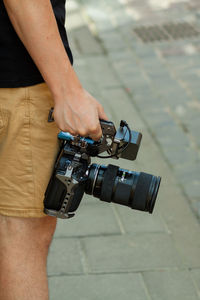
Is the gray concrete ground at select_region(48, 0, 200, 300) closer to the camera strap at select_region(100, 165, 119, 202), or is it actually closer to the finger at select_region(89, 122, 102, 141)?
the camera strap at select_region(100, 165, 119, 202)

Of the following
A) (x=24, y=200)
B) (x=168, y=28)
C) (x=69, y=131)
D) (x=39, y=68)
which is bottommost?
(x=168, y=28)

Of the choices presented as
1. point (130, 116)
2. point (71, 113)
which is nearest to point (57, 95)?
point (71, 113)

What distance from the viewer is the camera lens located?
1.76 meters

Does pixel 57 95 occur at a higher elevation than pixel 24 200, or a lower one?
higher

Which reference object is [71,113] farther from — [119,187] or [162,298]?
[162,298]

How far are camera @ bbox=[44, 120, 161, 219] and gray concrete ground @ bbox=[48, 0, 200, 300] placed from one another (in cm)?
87

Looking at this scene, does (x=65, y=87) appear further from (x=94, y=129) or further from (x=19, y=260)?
(x=19, y=260)

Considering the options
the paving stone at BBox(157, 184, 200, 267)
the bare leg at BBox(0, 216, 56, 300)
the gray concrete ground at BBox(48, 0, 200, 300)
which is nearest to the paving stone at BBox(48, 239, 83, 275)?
the gray concrete ground at BBox(48, 0, 200, 300)

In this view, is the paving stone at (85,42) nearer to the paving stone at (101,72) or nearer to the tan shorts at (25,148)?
the paving stone at (101,72)

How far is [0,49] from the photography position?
1.60 meters

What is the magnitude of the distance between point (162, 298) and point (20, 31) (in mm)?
1457

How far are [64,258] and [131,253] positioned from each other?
326 mm

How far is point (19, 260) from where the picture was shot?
173cm

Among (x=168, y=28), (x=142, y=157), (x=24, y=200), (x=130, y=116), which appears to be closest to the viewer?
(x=24, y=200)
